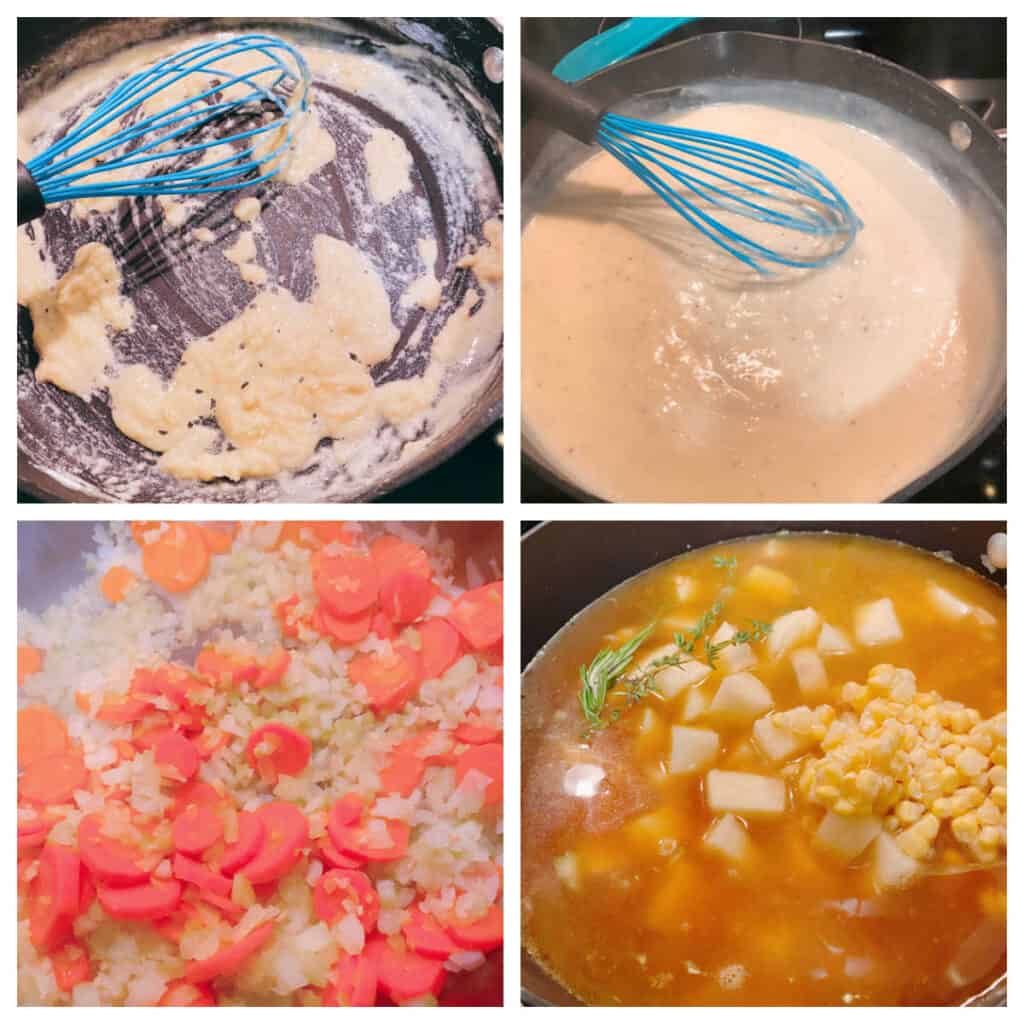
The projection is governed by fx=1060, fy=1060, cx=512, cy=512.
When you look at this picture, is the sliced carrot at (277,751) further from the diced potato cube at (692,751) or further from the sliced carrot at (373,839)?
the diced potato cube at (692,751)

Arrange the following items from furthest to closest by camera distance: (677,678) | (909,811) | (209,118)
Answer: (209,118)
(677,678)
(909,811)

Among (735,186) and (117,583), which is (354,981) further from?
(735,186)

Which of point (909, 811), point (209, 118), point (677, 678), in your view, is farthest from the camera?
point (209, 118)

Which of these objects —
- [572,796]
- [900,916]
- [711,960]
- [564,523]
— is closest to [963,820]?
[900,916]

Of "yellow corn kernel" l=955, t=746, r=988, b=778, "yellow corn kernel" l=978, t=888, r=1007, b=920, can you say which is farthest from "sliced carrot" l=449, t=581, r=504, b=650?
"yellow corn kernel" l=978, t=888, r=1007, b=920

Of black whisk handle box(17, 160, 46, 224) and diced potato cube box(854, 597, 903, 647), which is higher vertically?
black whisk handle box(17, 160, 46, 224)

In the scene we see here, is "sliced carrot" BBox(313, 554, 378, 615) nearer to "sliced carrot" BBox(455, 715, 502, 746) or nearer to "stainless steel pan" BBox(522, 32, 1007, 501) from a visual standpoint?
"sliced carrot" BBox(455, 715, 502, 746)

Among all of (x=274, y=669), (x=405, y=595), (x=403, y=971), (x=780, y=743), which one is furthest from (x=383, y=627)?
(x=780, y=743)

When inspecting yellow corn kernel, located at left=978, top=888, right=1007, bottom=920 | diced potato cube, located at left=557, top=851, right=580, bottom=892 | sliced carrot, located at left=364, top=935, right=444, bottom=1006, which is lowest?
sliced carrot, located at left=364, top=935, right=444, bottom=1006
